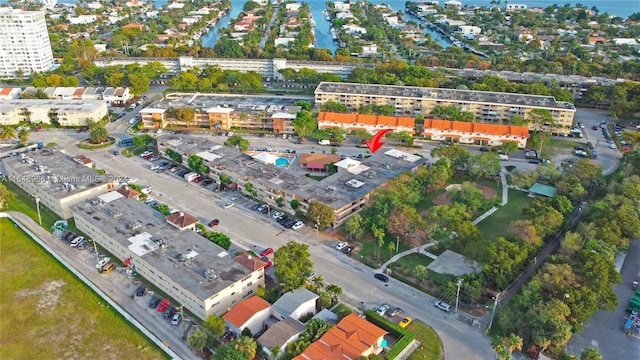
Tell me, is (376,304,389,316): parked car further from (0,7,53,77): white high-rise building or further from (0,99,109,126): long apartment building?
(0,7,53,77): white high-rise building

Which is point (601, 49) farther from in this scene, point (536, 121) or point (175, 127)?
point (175, 127)

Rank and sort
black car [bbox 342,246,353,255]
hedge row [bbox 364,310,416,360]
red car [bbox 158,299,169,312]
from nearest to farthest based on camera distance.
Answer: hedge row [bbox 364,310,416,360] < red car [bbox 158,299,169,312] < black car [bbox 342,246,353,255]

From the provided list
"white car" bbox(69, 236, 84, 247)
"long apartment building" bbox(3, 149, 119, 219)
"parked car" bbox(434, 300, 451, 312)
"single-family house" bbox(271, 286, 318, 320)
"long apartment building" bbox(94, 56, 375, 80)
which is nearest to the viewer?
"single-family house" bbox(271, 286, 318, 320)

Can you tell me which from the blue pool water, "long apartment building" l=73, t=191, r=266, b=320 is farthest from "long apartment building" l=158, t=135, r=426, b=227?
"long apartment building" l=73, t=191, r=266, b=320

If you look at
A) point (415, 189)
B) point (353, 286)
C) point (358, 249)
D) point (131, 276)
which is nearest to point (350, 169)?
point (415, 189)

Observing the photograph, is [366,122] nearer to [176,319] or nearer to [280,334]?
[176,319]

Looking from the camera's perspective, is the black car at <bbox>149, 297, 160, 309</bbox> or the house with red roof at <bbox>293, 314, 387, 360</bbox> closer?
the house with red roof at <bbox>293, 314, 387, 360</bbox>

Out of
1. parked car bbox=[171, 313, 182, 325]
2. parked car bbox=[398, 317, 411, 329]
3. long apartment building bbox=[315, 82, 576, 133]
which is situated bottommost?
parked car bbox=[171, 313, 182, 325]

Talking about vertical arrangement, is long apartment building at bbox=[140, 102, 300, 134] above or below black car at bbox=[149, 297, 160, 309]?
above
